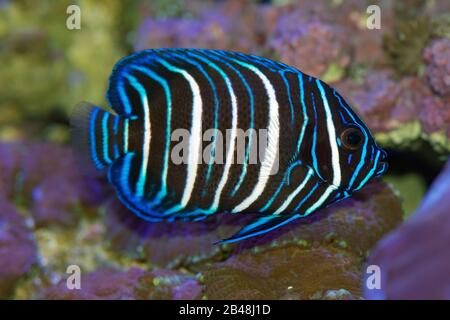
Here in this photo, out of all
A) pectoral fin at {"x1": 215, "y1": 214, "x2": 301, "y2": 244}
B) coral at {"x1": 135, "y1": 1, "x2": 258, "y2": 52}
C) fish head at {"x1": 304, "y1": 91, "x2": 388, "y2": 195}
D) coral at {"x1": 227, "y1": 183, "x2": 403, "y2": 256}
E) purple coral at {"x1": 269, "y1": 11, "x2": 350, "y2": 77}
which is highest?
coral at {"x1": 135, "y1": 1, "x2": 258, "y2": 52}

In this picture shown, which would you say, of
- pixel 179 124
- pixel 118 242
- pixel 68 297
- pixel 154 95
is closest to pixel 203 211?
pixel 179 124

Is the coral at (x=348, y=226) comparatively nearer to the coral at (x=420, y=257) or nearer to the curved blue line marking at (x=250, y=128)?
the curved blue line marking at (x=250, y=128)

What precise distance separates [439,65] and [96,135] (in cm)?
190

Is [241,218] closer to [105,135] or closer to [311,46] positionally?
[105,135]

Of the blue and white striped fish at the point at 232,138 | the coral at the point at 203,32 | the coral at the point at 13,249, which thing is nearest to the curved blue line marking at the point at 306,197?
the blue and white striped fish at the point at 232,138

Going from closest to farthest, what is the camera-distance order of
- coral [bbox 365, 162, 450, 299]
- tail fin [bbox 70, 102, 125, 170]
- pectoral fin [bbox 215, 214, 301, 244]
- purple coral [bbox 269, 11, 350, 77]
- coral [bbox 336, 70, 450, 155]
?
1. coral [bbox 365, 162, 450, 299]
2. pectoral fin [bbox 215, 214, 301, 244]
3. tail fin [bbox 70, 102, 125, 170]
4. coral [bbox 336, 70, 450, 155]
5. purple coral [bbox 269, 11, 350, 77]

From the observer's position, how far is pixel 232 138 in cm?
196

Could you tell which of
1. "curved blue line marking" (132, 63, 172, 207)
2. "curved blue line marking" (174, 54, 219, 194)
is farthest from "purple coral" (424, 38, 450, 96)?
"curved blue line marking" (132, 63, 172, 207)

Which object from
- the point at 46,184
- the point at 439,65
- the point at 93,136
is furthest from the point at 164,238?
the point at 439,65

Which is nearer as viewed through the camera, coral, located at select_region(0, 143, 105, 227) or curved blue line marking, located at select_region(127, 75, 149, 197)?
curved blue line marking, located at select_region(127, 75, 149, 197)

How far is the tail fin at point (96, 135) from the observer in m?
2.12

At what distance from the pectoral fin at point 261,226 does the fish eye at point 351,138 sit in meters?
0.37

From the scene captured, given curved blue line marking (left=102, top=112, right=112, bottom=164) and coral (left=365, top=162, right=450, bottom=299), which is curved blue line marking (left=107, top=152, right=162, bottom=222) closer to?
curved blue line marking (left=102, top=112, right=112, bottom=164)

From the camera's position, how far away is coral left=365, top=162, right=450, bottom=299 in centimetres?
128
